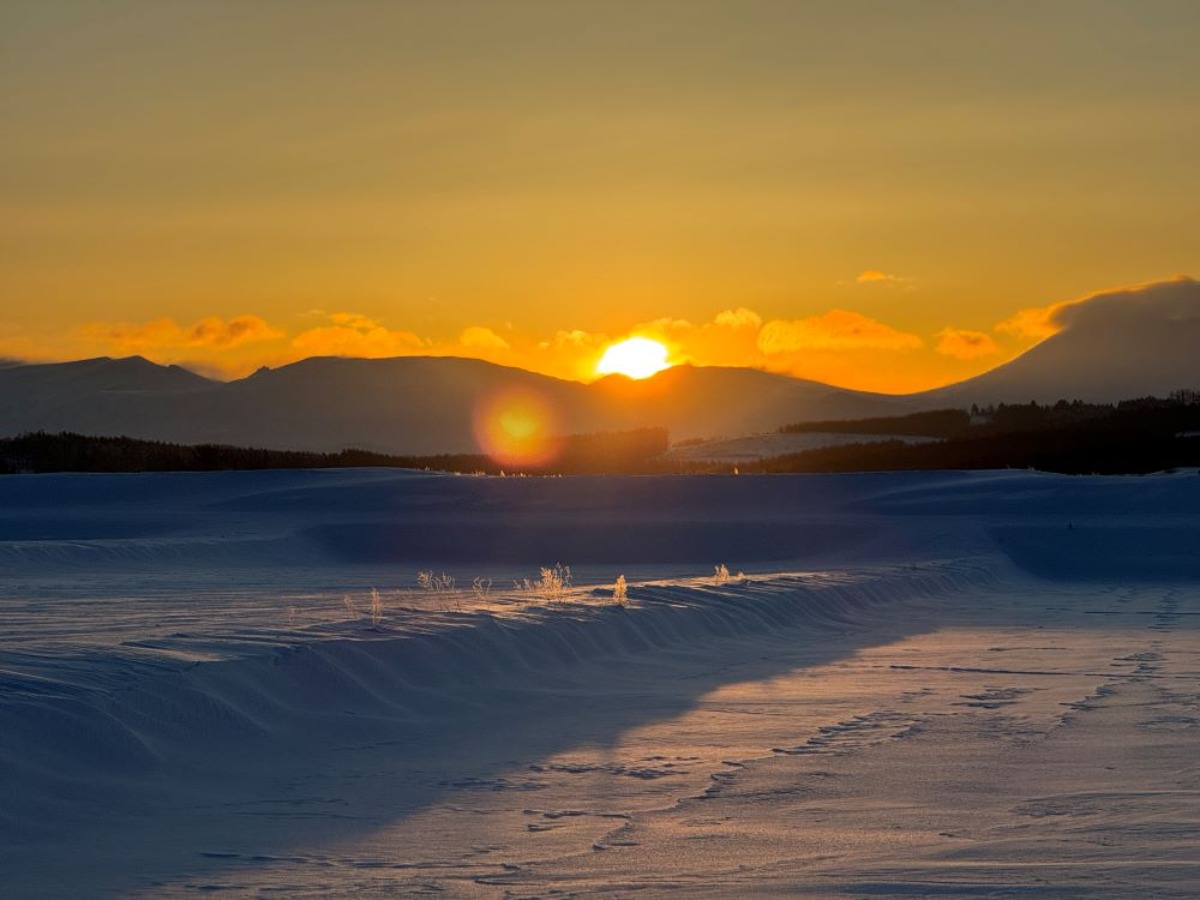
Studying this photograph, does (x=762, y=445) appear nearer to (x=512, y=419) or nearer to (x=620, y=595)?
(x=620, y=595)

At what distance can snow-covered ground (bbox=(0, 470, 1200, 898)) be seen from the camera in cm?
536

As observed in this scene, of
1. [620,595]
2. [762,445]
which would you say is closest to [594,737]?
[620,595]

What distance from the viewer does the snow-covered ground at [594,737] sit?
5359mm

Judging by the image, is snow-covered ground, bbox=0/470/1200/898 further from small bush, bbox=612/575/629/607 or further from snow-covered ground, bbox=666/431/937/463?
snow-covered ground, bbox=666/431/937/463

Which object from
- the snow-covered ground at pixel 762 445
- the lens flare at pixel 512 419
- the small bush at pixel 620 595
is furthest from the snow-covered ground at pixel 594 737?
the lens flare at pixel 512 419

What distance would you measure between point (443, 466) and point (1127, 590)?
29.4m

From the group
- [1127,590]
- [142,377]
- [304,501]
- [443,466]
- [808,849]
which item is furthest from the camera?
[142,377]

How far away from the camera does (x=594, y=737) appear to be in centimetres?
799

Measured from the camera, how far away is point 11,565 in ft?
63.9

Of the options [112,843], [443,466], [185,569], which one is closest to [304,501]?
[185,569]

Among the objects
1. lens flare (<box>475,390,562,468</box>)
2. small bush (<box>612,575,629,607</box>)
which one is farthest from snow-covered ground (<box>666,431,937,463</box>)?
lens flare (<box>475,390,562,468</box>)

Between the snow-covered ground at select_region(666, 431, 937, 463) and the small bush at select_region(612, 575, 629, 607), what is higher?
the snow-covered ground at select_region(666, 431, 937, 463)

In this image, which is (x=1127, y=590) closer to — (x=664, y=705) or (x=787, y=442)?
(x=664, y=705)

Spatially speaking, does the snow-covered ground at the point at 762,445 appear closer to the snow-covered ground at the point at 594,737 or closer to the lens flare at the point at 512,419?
the snow-covered ground at the point at 594,737
